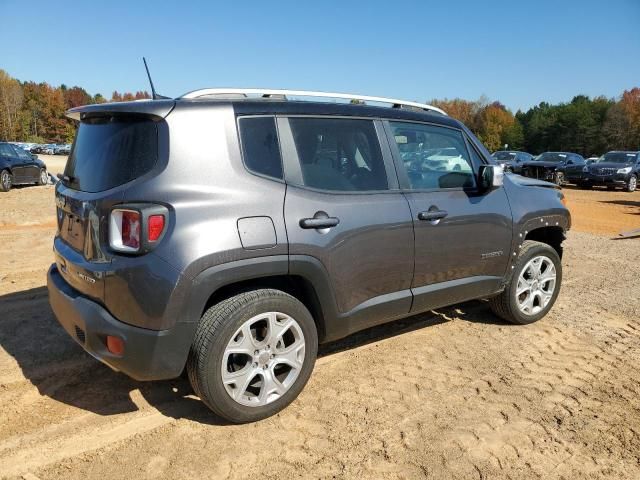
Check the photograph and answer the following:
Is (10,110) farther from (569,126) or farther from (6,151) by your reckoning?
(569,126)

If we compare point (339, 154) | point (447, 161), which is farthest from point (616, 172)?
point (339, 154)

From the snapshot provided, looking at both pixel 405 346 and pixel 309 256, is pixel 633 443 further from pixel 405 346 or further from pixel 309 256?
pixel 309 256


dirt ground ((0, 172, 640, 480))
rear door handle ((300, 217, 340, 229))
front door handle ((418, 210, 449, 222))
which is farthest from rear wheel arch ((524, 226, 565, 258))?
rear door handle ((300, 217, 340, 229))

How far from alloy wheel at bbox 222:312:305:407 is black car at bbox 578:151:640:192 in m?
21.9

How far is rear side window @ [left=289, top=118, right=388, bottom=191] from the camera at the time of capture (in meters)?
3.13

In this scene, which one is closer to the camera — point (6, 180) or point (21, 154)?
point (6, 180)

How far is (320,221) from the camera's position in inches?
118

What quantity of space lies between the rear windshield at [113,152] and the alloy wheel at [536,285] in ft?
10.8

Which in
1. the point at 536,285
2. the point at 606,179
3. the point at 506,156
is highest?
the point at 506,156

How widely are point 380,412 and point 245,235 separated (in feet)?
4.56

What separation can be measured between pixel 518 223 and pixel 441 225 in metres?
0.99

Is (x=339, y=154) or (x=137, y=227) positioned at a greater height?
(x=339, y=154)

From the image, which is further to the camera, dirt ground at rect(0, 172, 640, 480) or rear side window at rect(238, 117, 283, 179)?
rear side window at rect(238, 117, 283, 179)

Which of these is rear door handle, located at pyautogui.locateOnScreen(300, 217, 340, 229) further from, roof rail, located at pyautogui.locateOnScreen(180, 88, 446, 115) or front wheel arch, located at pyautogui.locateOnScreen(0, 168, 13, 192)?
front wheel arch, located at pyautogui.locateOnScreen(0, 168, 13, 192)
